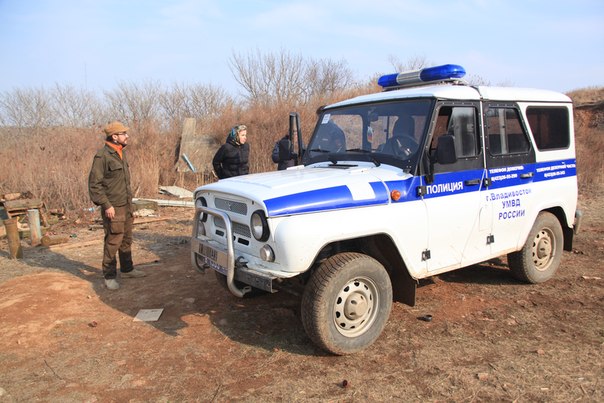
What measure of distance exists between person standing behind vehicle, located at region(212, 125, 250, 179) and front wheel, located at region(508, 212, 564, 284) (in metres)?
3.98

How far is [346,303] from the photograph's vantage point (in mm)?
3730

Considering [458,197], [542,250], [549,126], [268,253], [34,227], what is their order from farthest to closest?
[34,227], [542,250], [549,126], [458,197], [268,253]

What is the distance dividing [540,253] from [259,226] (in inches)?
145

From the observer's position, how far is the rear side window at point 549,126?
509cm

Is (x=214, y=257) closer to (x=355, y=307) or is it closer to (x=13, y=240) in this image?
(x=355, y=307)

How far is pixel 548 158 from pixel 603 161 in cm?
1128

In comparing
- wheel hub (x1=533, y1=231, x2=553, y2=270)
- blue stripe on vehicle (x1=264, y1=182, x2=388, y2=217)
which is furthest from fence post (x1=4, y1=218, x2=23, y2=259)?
wheel hub (x1=533, y1=231, x2=553, y2=270)

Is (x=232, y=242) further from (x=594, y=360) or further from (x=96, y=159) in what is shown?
(x=594, y=360)

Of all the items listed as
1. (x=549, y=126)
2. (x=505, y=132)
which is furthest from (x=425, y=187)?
(x=549, y=126)

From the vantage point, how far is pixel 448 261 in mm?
4305

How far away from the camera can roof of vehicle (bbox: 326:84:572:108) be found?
170 inches

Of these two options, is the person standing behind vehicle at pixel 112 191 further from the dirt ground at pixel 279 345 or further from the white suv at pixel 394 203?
the white suv at pixel 394 203

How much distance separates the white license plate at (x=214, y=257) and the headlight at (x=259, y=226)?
37 centimetres

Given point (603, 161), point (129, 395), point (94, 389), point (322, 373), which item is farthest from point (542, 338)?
point (603, 161)
